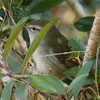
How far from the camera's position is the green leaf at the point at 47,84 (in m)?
0.65

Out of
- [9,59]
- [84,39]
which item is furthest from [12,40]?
[84,39]

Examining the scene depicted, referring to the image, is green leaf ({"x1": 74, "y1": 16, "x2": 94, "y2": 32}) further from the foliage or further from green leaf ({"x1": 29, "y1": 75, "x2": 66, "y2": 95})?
green leaf ({"x1": 29, "y1": 75, "x2": 66, "y2": 95})

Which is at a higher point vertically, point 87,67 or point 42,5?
point 42,5

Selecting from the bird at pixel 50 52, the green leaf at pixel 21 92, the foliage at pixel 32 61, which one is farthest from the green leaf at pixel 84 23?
the green leaf at pixel 21 92

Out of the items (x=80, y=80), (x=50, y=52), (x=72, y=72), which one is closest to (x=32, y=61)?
(x=50, y=52)

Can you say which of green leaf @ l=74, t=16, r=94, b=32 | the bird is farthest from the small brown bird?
green leaf @ l=74, t=16, r=94, b=32

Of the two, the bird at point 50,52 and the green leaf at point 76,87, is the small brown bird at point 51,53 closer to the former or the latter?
the bird at point 50,52

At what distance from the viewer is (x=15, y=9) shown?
36.7 inches

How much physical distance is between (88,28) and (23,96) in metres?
0.27

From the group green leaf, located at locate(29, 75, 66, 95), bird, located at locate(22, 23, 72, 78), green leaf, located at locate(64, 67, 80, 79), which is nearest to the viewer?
green leaf, located at locate(29, 75, 66, 95)

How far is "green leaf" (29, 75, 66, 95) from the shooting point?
2.15 ft

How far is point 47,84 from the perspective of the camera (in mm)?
668

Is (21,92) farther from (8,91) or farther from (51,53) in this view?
(51,53)

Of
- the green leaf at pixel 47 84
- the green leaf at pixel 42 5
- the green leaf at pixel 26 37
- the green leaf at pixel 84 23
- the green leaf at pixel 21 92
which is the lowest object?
the green leaf at pixel 21 92
